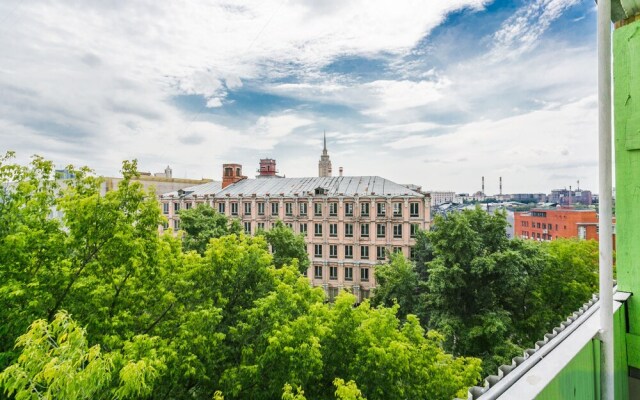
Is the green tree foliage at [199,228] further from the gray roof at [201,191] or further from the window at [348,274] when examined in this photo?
the gray roof at [201,191]

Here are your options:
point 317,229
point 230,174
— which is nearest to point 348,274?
point 317,229

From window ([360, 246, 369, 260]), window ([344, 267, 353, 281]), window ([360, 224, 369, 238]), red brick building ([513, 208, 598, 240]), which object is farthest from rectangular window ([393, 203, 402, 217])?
red brick building ([513, 208, 598, 240])

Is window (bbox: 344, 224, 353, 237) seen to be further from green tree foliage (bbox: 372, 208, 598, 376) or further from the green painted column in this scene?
the green painted column

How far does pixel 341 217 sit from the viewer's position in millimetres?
38906

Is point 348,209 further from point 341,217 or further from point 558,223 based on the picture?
point 558,223

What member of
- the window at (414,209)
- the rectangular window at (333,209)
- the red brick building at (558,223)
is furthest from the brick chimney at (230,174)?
the red brick building at (558,223)

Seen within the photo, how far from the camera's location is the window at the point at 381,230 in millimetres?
37572

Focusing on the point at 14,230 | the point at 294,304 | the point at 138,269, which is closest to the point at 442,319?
the point at 294,304

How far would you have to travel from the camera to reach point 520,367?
2.25 meters

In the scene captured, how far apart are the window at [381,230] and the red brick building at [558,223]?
2841cm

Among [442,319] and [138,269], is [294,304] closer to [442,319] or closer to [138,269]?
[138,269]

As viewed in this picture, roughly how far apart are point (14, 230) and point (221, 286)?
5503mm

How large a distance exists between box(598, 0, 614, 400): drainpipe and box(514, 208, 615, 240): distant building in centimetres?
5291

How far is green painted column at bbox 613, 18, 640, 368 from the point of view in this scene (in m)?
3.49
